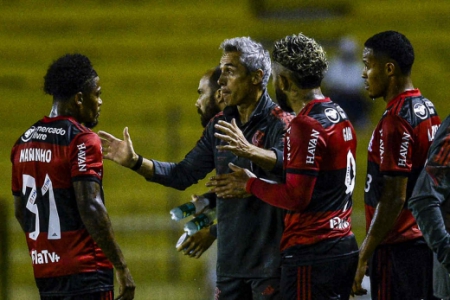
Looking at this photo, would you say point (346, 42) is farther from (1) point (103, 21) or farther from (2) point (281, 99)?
(2) point (281, 99)

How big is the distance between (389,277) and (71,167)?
75.9 inches

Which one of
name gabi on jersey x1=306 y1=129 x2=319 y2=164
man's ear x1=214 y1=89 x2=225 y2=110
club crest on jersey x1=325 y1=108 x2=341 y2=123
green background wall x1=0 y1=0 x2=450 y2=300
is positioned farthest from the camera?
green background wall x1=0 y1=0 x2=450 y2=300

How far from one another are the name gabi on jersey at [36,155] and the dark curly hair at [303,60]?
137 cm

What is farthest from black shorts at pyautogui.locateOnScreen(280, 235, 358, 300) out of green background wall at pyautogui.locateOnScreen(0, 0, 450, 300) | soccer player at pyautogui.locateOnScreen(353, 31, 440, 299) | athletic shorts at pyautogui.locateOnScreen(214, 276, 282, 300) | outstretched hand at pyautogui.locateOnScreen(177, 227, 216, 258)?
green background wall at pyautogui.locateOnScreen(0, 0, 450, 300)

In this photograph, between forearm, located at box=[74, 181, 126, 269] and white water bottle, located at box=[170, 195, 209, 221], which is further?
white water bottle, located at box=[170, 195, 209, 221]

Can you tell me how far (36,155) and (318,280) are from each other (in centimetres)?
169

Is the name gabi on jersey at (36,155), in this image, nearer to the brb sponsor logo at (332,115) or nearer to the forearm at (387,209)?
the brb sponsor logo at (332,115)

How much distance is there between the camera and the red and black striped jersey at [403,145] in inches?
203

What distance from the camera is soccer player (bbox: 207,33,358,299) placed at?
4.76 metres

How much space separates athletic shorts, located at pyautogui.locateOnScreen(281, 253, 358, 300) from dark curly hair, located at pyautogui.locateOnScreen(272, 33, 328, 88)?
972 millimetres

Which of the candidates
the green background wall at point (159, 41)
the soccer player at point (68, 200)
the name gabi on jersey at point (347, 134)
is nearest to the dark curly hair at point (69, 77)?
the soccer player at point (68, 200)

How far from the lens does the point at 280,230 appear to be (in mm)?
5250

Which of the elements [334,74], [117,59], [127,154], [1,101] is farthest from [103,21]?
[127,154]

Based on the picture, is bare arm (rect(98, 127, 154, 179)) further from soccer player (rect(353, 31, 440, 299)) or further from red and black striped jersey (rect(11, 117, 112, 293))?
soccer player (rect(353, 31, 440, 299))
